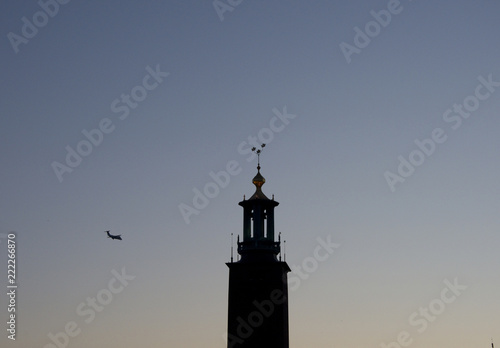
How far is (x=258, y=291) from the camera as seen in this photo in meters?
73.7

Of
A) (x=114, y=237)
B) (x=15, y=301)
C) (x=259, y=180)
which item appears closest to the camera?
(x=15, y=301)

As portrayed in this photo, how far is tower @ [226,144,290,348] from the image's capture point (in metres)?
72.6

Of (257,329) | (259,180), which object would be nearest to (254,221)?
(259,180)

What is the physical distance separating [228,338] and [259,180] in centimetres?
1499

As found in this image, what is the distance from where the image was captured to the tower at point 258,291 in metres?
72.6

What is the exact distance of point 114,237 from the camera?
72.2 m

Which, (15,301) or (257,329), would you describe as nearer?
(15,301)

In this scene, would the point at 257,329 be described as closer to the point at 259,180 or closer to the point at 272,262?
the point at 272,262

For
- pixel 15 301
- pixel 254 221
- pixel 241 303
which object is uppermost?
pixel 254 221

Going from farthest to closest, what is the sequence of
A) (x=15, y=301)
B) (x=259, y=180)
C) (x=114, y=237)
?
(x=259, y=180)
(x=114, y=237)
(x=15, y=301)

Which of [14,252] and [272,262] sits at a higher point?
[272,262]

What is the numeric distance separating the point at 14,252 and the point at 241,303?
2105cm

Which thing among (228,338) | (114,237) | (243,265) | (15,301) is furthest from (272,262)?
(15,301)

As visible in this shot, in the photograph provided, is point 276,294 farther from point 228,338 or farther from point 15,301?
point 15,301
